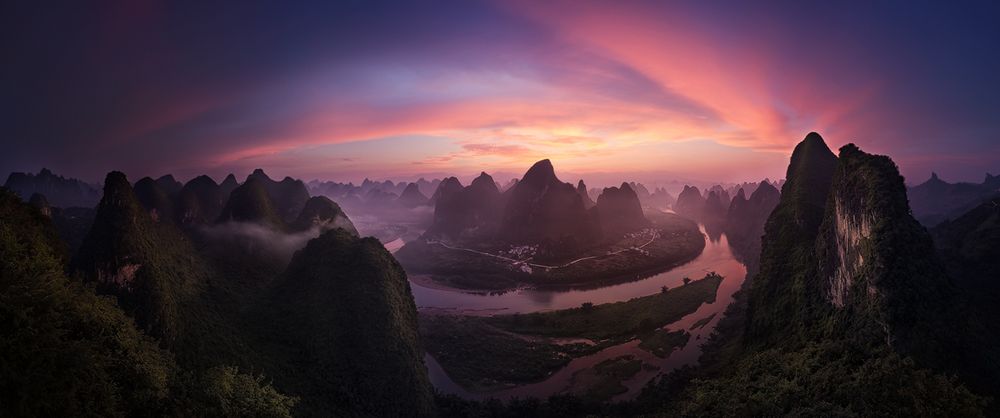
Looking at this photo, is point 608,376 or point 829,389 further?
point 608,376

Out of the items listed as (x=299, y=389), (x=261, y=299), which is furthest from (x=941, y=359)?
(x=261, y=299)

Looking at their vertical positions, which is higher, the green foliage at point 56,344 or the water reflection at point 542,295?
the green foliage at point 56,344

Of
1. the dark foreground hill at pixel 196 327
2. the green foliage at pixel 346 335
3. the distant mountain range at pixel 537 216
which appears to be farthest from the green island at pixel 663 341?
the distant mountain range at pixel 537 216

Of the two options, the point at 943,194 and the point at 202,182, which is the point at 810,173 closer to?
the point at 202,182

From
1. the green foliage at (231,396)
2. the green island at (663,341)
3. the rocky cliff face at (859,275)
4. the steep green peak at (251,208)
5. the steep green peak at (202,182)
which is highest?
the steep green peak at (202,182)

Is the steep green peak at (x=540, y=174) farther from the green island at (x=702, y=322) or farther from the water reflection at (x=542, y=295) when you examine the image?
the green island at (x=702, y=322)

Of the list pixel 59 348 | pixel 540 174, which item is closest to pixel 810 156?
pixel 540 174
